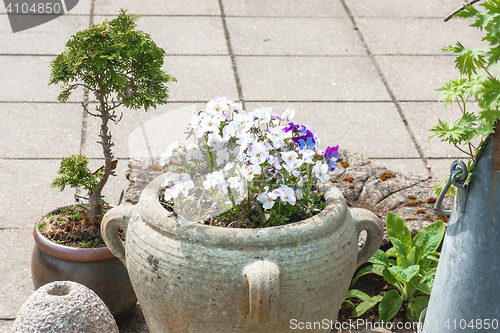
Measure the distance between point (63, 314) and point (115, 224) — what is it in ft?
1.32

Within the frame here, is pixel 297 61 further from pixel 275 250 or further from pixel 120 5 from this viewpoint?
pixel 275 250

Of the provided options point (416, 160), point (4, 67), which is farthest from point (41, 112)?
point (416, 160)

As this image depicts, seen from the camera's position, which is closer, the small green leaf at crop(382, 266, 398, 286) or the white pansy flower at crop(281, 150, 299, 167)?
the white pansy flower at crop(281, 150, 299, 167)

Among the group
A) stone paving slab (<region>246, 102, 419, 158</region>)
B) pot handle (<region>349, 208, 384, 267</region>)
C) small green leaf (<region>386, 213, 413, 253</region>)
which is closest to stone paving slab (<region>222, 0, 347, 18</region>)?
stone paving slab (<region>246, 102, 419, 158</region>)

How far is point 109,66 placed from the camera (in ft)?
8.01

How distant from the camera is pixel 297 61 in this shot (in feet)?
17.3

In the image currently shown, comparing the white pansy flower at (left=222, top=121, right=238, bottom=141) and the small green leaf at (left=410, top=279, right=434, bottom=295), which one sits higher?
the white pansy flower at (left=222, top=121, right=238, bottom=141)

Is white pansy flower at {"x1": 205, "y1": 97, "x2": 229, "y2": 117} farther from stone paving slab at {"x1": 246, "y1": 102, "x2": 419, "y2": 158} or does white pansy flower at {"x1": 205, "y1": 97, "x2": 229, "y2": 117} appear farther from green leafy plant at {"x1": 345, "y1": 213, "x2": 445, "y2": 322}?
stone paving slab at {"x1": 246, "y1": 102, "x2": 419, "y2": 158}

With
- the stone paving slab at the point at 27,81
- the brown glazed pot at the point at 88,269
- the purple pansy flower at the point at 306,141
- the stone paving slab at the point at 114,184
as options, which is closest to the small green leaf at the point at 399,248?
the purple pansy flower at the point at 306,141

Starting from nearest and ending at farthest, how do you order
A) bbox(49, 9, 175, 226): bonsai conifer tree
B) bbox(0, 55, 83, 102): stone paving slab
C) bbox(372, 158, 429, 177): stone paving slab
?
bbox(49, 9, 175, 226): bonsai conifer tree → bbox(372, 158, 429, 177): stone paving slab → bbox(0, 55, 83, 102): stone paving slab

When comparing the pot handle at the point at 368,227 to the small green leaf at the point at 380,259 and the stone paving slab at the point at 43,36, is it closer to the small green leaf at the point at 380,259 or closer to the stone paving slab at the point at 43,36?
the small green leaf at the point at 380,259

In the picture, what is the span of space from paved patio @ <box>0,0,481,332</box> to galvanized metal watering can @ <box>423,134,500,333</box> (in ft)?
4.57

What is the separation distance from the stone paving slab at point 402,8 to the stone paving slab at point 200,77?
6.30 ft

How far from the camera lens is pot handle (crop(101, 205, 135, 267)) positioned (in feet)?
7.50
